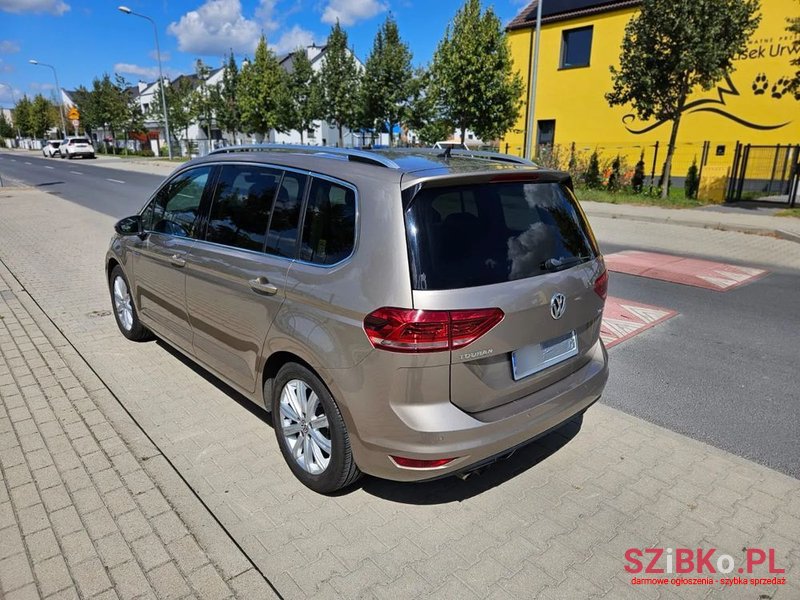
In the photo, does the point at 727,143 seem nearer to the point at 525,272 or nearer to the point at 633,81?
the point at 633,81

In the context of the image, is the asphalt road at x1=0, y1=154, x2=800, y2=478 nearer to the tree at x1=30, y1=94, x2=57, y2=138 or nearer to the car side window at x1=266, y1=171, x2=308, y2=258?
the car side window at x1=266, y1=171, x2=308, y2=258

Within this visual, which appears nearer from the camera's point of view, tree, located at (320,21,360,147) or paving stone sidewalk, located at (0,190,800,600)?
paving stone sidewalk, located at (0,190,800,600)

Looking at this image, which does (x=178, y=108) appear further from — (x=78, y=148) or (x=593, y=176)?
(x=593, y=176)

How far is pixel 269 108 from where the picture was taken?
1464 inches

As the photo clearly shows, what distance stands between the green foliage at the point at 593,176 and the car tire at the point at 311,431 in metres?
20.5

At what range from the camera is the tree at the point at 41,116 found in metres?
77.2

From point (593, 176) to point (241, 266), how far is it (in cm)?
2059

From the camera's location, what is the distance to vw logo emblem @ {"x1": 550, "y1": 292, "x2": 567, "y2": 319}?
270 cm

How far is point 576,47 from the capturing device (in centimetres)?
2412

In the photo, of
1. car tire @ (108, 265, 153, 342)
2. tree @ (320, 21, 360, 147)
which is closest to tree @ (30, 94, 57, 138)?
tree @ (320, 21, 360, 147)

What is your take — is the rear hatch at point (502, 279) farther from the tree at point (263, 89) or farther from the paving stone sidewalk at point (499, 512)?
the tree at point (263, 89)

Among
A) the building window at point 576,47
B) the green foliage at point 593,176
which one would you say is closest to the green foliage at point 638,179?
the green foliage at point 593,176

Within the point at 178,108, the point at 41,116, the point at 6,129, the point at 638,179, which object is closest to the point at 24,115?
the point at 41,116

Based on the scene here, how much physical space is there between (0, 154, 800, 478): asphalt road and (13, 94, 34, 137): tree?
96529 mm
